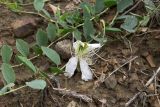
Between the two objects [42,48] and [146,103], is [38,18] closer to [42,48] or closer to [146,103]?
[42,48]

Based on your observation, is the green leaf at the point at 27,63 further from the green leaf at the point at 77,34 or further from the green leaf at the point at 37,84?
the green leaf at the point at 77,34

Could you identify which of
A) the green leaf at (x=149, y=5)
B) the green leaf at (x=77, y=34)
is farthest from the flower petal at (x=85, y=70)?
the green leaf at (x=149, y=5)

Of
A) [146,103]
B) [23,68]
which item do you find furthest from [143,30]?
[23,68]

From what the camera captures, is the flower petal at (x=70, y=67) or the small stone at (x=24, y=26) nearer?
the flower petal at (x=70, y=67)

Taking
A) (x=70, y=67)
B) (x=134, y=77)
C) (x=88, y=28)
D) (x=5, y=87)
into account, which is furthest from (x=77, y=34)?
(x=5, y=87)

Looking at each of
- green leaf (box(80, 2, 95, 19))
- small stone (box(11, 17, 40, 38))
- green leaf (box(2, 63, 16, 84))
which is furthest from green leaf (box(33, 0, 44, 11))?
green leaf (box(2, 63, 16, 84))

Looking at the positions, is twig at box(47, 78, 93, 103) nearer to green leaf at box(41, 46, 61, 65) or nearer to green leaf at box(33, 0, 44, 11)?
green leaf at box(41, 46, 61, 65)

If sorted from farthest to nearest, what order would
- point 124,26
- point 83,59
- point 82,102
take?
point 124,26 → point 83,59 → point 82,102
